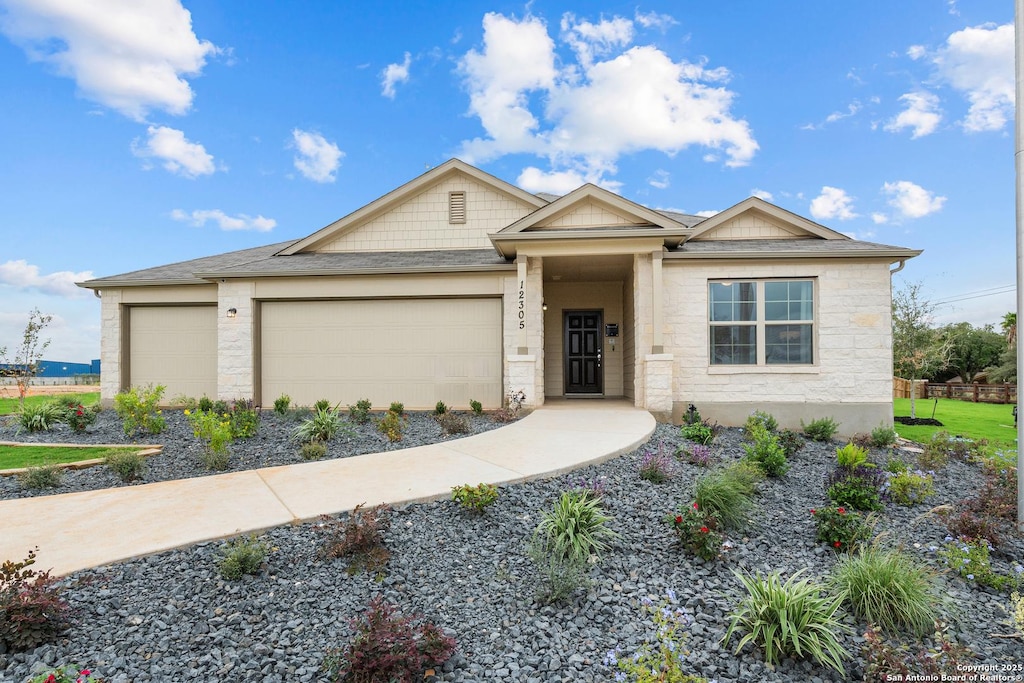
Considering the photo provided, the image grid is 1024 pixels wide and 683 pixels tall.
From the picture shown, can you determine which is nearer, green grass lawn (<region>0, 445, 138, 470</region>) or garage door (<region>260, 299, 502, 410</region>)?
green grass lawn (<region>0, 445, 138, 470</region>)

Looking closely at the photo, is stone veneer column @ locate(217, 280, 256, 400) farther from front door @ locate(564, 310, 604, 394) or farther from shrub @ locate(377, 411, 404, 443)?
front door @ locate(564, 310, 604, 394)

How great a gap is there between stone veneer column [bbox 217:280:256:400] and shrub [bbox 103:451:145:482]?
5.07 metres

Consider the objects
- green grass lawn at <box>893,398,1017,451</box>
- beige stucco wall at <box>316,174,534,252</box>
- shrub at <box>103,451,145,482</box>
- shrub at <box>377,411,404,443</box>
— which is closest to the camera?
shrub at <box>103,451,145,482</box>

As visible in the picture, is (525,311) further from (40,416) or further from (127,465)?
(40,416)

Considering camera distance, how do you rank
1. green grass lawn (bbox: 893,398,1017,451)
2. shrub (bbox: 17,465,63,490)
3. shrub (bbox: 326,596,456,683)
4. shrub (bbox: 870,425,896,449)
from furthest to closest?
green grass lawn (bbox: 893,398,1017,451) → shrub (bbox: 870,425,896,449) → shrub (bbox: 17,465,63,490) → shrub (bbox: 326,596,456,683)

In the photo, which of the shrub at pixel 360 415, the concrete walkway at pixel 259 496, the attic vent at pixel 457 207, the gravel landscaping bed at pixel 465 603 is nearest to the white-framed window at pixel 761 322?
the concrete walkway at pixel 259 496

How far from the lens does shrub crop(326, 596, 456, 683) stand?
8.04 feet

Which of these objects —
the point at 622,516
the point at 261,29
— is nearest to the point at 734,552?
the point at 622,516

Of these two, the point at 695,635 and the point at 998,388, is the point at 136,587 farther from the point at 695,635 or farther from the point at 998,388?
the point at 998,388

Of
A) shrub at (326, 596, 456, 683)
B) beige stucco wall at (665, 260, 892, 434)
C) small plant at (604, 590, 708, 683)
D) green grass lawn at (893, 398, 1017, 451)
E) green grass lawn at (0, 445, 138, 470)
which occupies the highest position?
beige stucco wall at (665, 260, 892, 434)

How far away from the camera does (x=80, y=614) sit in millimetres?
2955

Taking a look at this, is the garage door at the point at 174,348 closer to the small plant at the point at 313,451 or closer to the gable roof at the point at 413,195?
the gable roof at the point at 413,195

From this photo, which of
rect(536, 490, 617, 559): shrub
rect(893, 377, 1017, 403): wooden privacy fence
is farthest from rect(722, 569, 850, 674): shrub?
rect(893, 377, 1017, 403): wooden privacy fence

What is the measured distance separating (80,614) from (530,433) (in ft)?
17.3
